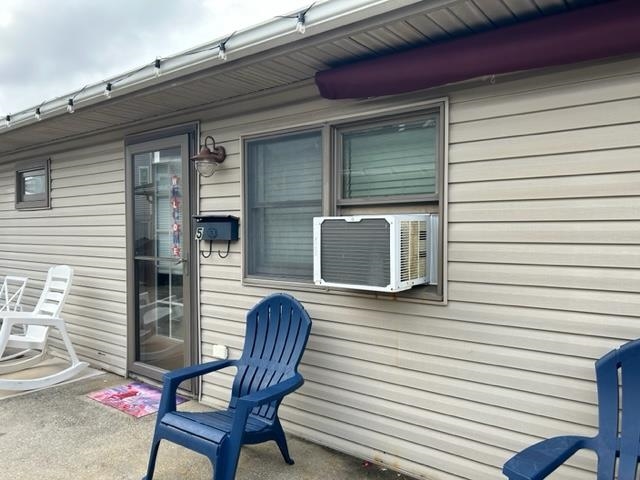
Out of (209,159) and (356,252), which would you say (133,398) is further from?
(356,252)

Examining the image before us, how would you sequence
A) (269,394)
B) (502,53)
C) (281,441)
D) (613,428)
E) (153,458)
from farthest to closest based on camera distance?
(281,441), (153,458), (269,394), (502,53), (613,428)

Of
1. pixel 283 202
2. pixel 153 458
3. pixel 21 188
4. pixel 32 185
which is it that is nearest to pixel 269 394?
pixel 153 458

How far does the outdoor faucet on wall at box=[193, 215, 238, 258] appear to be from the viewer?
324 centimetres

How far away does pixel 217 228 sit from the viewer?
3283 mm

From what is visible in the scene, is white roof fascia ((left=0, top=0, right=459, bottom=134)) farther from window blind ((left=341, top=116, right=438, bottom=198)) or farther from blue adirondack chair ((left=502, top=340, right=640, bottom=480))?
blue adirondack chair ((left=502, top=340, right=640, bottom=480))

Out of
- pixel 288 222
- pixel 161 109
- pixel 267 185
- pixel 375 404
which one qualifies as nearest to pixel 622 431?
pixel 375 404

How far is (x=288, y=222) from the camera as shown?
3.08 meters

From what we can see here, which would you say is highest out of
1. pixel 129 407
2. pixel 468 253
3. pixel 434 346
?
pixel 468 253

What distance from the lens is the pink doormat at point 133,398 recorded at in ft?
11.1

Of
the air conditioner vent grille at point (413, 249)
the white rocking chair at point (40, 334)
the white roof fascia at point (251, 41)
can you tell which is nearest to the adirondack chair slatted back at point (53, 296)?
the white rocking chair at point (40, 334)

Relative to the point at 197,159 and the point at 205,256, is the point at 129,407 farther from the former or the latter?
the point at 197,159

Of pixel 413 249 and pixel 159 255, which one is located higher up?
pixel 413 249

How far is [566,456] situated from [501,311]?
0.67m

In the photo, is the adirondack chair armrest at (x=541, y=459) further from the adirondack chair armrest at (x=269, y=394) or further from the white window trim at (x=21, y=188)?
the white window trim at (x=21, y=188)
